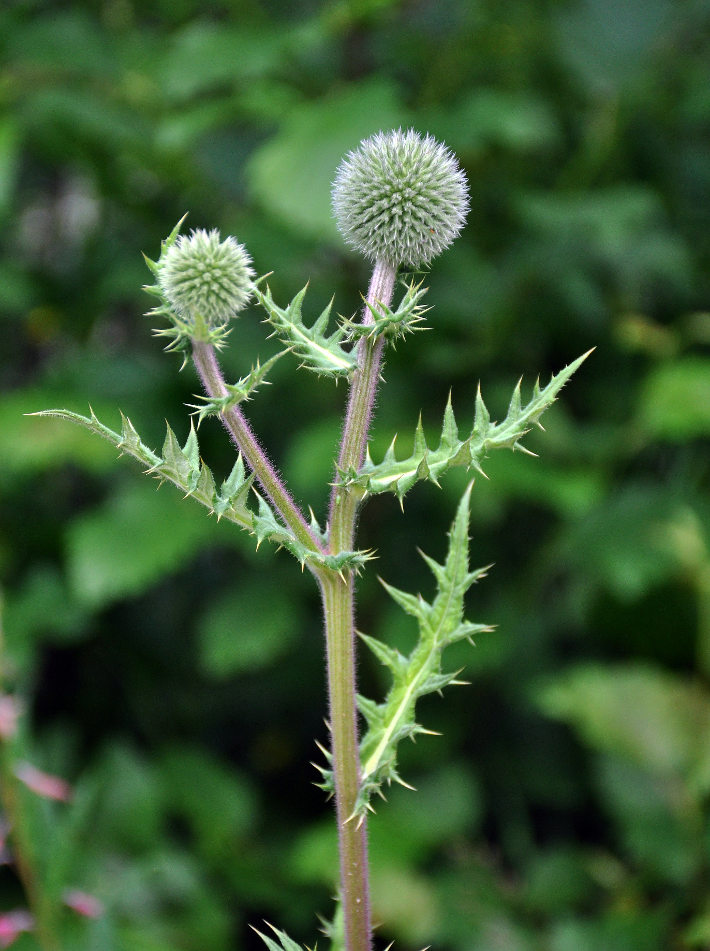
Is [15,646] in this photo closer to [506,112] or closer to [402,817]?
[402,817]

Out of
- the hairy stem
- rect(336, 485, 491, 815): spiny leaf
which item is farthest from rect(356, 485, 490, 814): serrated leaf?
the hairy stem

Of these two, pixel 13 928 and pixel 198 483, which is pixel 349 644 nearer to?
pixel 198 483

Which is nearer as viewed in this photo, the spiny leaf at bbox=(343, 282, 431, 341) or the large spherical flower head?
the spiny leaf at bbox=(343, 282, 431, 341)

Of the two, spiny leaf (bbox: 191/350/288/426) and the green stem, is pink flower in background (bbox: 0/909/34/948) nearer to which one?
the green stem

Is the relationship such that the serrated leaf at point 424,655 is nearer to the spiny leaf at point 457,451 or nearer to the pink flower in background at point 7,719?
the spiny leaf at point 457,451

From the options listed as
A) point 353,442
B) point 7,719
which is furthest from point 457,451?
point 7,719

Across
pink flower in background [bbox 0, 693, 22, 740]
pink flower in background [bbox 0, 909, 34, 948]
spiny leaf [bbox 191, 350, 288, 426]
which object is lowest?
pink flower in background [bbox 0, 909, 34, 948]
